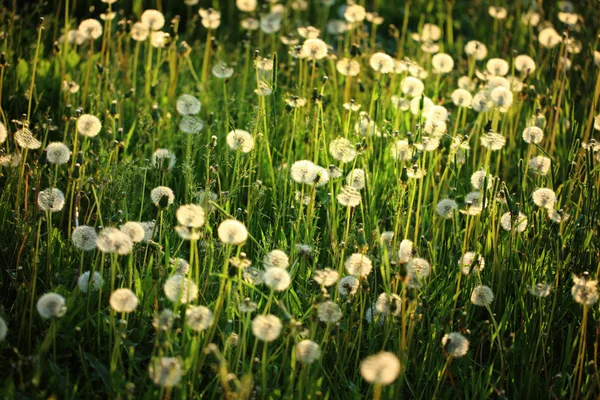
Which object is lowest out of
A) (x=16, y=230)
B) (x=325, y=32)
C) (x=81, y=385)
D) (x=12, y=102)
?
(x=81, y=385)

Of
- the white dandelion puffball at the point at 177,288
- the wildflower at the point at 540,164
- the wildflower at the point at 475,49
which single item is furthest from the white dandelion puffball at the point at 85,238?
the wildflower at the point at 475,49

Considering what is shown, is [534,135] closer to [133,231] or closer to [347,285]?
[347,285]

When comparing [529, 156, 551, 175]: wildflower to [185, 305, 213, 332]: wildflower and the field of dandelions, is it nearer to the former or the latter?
the field of dandelions

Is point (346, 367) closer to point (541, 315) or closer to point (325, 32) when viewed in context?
point (541, 315)

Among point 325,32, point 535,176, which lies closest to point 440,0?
point 325,32

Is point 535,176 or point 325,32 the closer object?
point 535,176

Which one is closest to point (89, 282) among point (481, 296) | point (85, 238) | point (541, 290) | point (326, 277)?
point (85, 238)
